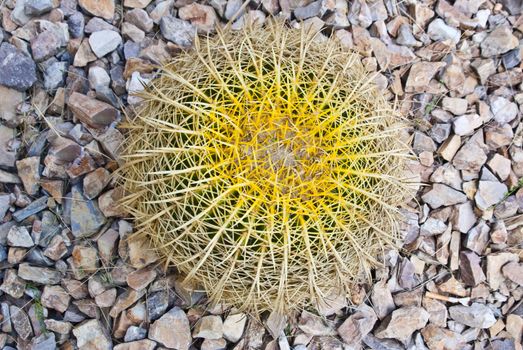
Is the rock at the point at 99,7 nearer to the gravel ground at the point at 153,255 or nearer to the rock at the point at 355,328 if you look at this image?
the gravel ground at the point at 153,255

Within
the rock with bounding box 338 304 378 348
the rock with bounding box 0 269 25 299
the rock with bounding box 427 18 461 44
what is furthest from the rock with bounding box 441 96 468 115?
the rock with bounding box 0 269 25 299

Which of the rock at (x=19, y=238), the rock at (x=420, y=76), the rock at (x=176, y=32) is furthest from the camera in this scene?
the rock at (x=420, y=76)

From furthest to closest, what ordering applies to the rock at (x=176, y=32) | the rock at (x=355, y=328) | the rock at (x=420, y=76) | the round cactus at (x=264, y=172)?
the rock at (x=420, y=76), the rock at (x=176, y=32), the rock at (x=355, y=328), the round cactus at (x=264, y=172)

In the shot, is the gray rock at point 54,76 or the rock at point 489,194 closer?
the gray rock at point 54,76

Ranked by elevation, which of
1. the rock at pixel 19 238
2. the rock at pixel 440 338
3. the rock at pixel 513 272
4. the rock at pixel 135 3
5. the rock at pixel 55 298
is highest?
the rock at pixel 135 3

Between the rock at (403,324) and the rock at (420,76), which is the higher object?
the rock at (420,76)

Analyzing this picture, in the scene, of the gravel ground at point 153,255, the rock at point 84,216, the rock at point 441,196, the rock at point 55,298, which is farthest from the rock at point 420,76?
the rock at point 55,298

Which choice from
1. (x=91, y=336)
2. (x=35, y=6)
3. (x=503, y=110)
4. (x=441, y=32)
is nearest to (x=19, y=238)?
→ (x=91, y=336)
